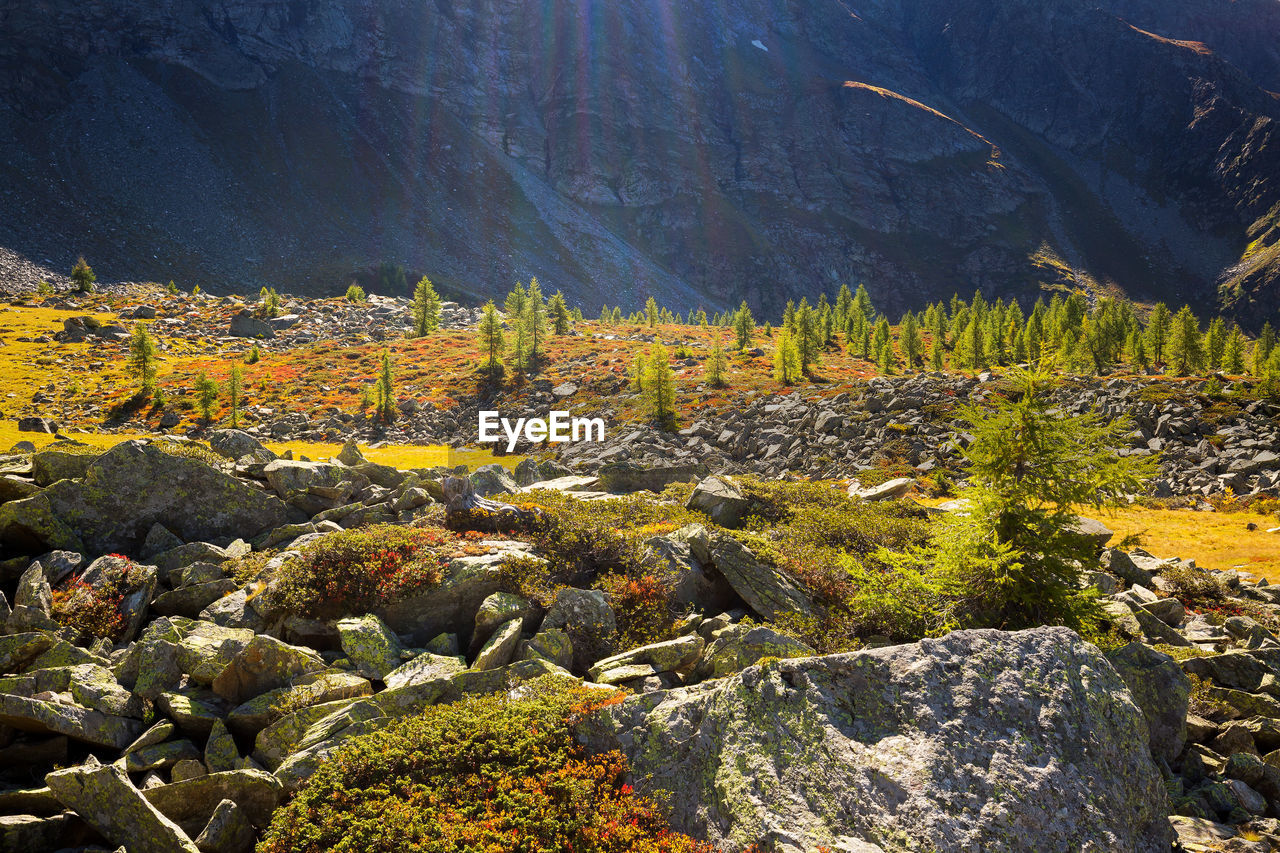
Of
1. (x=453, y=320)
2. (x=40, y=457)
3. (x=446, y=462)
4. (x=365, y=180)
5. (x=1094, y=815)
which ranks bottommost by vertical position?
(x=446, y=462)

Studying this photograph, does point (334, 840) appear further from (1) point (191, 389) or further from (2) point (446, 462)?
(1) point (191, 389)

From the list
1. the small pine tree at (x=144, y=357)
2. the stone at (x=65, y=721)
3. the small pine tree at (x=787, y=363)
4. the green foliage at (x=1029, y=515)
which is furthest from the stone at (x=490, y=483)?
the small pine tree at (x=144, y=357)

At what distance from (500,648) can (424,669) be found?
110 cm

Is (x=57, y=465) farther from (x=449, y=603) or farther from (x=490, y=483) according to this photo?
(x=449, y=603)

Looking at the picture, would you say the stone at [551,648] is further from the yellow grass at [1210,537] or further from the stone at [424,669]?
the yellow grass at [1210,537]

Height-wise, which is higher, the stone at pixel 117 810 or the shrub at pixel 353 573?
the shrub at pixel 353 573

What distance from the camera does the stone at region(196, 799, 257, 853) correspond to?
19.3 ft

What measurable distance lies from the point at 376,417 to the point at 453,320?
54.9 metres

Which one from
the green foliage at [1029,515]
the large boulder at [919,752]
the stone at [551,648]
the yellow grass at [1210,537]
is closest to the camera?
the large boulder at [919,752]

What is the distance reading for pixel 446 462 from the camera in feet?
149

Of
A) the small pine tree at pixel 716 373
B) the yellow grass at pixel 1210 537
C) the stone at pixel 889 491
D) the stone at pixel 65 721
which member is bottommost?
the yellow grass at pixel 1210 537

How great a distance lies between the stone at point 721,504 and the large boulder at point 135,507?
10644 mm

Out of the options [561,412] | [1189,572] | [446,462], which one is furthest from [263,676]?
[561,412]

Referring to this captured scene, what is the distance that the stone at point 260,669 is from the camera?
7.98m
